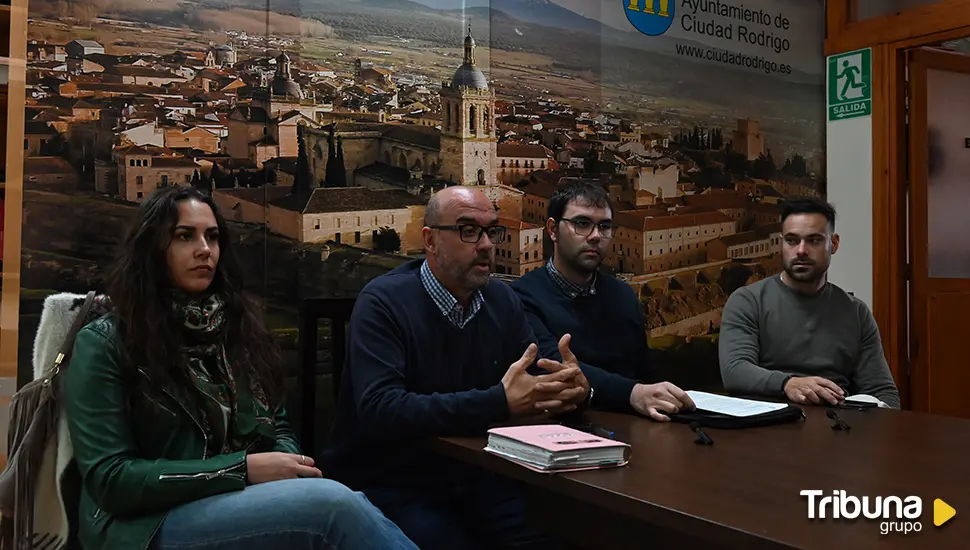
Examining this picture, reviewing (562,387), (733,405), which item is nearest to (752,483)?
(562,387)

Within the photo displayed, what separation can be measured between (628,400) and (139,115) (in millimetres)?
2094

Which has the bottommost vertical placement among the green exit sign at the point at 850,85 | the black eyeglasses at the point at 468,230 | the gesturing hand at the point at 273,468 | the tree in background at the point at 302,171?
the gesturing hand at the point at 273,468

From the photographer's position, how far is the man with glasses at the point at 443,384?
6.05 feet

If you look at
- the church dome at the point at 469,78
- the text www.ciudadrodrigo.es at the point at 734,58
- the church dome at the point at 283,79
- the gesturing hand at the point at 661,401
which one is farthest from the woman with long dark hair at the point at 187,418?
the text www.ciudadrodrigo.es at the point at 734,58

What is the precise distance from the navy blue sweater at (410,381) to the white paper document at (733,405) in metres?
0.51

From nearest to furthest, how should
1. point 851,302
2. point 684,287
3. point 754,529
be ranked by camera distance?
point 754,529
point 851,302
point 684,287

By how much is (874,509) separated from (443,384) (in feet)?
3.66

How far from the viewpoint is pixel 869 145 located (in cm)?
442


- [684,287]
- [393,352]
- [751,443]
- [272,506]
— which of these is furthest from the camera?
[684,287]

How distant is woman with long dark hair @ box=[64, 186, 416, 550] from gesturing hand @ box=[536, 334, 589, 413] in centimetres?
46

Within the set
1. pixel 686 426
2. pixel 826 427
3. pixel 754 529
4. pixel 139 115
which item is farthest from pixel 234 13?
pixel 754 529

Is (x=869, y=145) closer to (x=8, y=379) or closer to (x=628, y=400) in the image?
(x=628, y=400)

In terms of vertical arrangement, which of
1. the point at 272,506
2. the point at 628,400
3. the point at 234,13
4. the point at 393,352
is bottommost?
the point at 272,506

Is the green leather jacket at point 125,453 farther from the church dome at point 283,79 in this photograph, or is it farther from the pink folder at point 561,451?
the church dome at point 283,79
